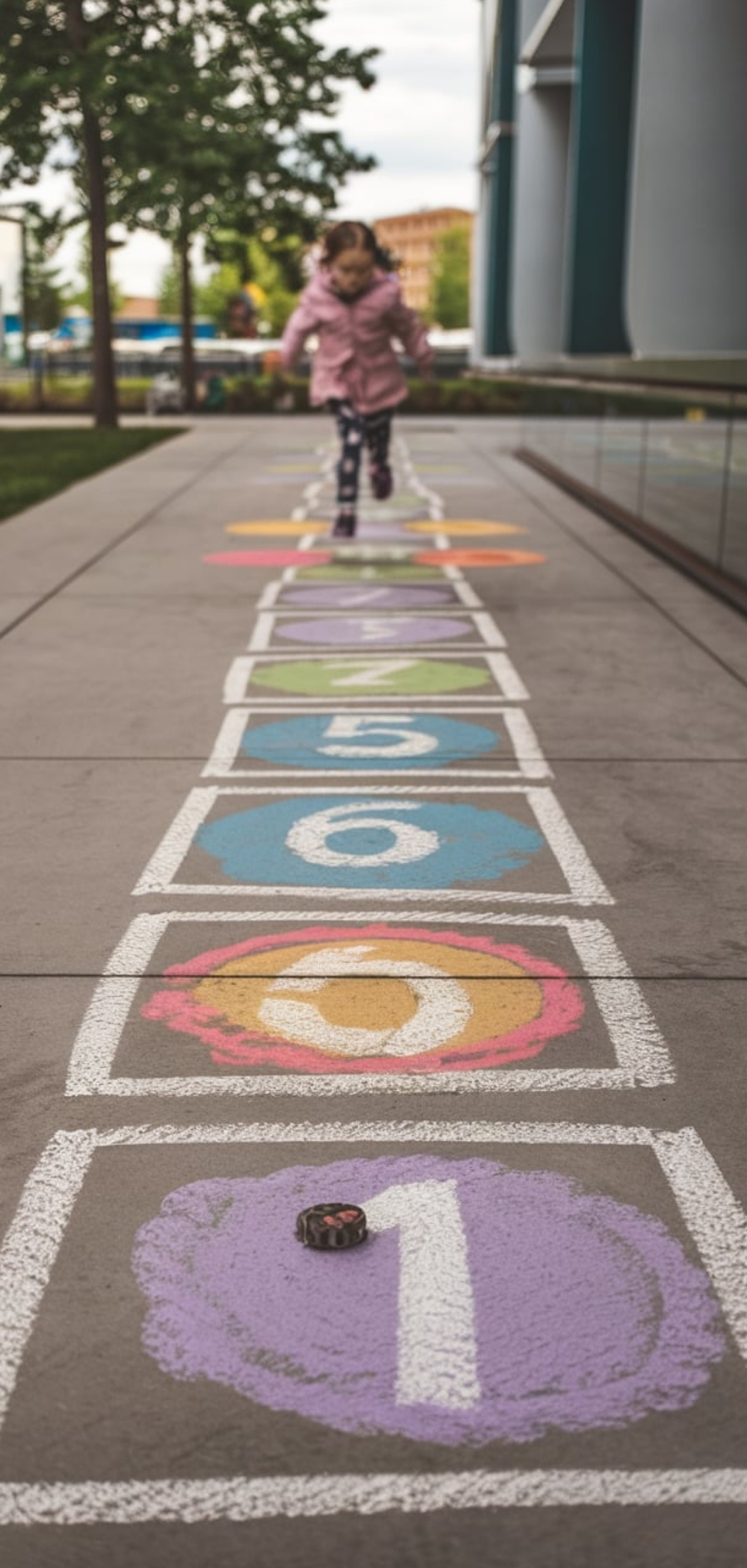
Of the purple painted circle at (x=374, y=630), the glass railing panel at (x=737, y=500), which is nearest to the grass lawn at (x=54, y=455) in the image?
the purple painted circle at (x=374, y=630)

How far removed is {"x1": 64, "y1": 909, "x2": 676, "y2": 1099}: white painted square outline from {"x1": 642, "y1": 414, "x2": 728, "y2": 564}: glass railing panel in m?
6.59

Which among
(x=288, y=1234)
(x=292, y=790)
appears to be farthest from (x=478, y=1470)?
(x=292, y=790)

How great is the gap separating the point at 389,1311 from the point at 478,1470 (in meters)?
0.39

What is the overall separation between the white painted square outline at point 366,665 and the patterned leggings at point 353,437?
3.90 meters

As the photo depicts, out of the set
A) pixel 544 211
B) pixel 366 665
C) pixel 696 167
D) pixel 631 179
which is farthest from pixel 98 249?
pixel 366 665

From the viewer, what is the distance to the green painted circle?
7.39 m

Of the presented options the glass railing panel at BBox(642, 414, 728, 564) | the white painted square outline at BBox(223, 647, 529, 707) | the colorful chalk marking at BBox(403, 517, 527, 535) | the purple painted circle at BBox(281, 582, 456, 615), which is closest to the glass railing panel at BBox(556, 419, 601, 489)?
the colorful chalk marking at BBox(403, 517, 527, 535)

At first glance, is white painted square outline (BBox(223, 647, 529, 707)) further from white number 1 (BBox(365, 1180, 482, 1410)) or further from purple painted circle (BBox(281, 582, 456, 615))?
white number 1 (BBox(365, 1180, 482, 1410))

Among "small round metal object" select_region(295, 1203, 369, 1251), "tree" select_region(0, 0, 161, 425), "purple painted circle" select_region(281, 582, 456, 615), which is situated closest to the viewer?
"small round metal object" select_region(295, 1203, 369, 1251)

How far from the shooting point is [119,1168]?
9.98 feet

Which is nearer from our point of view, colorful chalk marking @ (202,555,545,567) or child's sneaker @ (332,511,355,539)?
colorful chalk marking @ (202,555,545,567)

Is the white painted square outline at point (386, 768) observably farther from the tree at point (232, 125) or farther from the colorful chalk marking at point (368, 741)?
the tree at point (232, 125)

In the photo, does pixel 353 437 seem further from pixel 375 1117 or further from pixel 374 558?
pixel 375 1117

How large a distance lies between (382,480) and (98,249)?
16.8 meters
